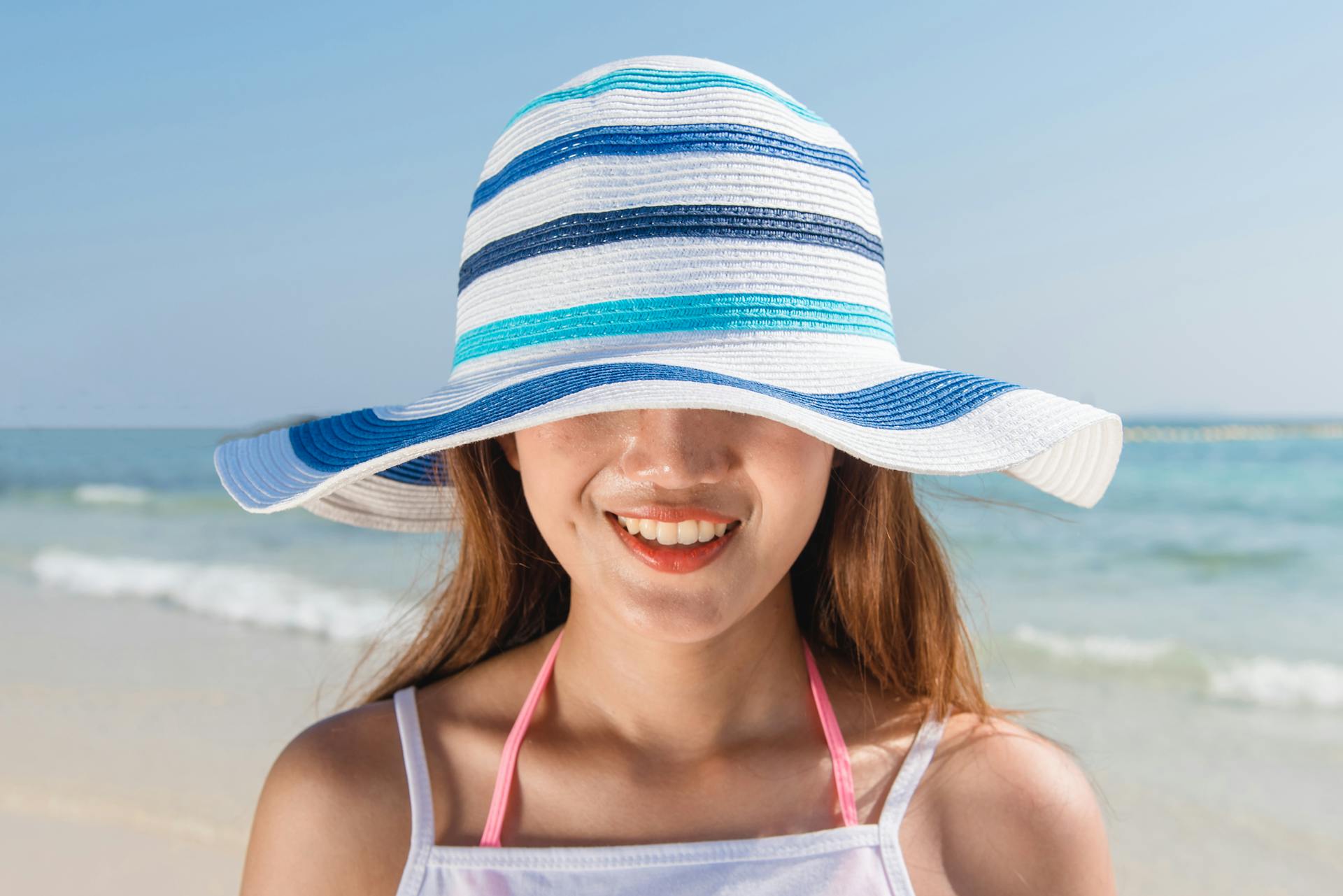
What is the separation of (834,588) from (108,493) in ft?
43.7

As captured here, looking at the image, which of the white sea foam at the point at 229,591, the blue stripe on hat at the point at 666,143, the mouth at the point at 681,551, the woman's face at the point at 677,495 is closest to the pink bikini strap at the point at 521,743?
the woman's face at the point at 677,495

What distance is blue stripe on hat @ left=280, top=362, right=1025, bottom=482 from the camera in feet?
3.84

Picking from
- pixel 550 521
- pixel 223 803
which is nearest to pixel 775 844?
pixel 550 521

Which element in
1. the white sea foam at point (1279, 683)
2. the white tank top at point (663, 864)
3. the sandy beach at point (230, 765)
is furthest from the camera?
the white sea foam at point (1279, 683)

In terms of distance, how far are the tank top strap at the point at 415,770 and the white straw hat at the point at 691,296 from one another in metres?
0.41

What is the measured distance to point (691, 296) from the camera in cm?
126

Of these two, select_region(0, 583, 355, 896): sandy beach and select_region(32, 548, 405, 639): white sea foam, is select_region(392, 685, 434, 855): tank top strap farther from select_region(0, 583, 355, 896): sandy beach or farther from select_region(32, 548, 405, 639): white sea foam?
select_region(32, 548, 405, 639): white sea foam

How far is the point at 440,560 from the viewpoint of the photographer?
1.90 m

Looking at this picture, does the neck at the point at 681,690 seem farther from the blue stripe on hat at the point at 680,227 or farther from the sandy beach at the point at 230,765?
the sandy beach at the point at 230,765

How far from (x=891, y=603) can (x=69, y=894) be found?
2.87 meters

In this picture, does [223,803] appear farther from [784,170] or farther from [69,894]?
[784,170]

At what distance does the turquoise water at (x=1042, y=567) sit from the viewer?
5590mm

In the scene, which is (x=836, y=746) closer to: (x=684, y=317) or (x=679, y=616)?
(x=679, y=616)

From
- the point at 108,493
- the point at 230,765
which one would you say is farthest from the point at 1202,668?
the point at 108,493
